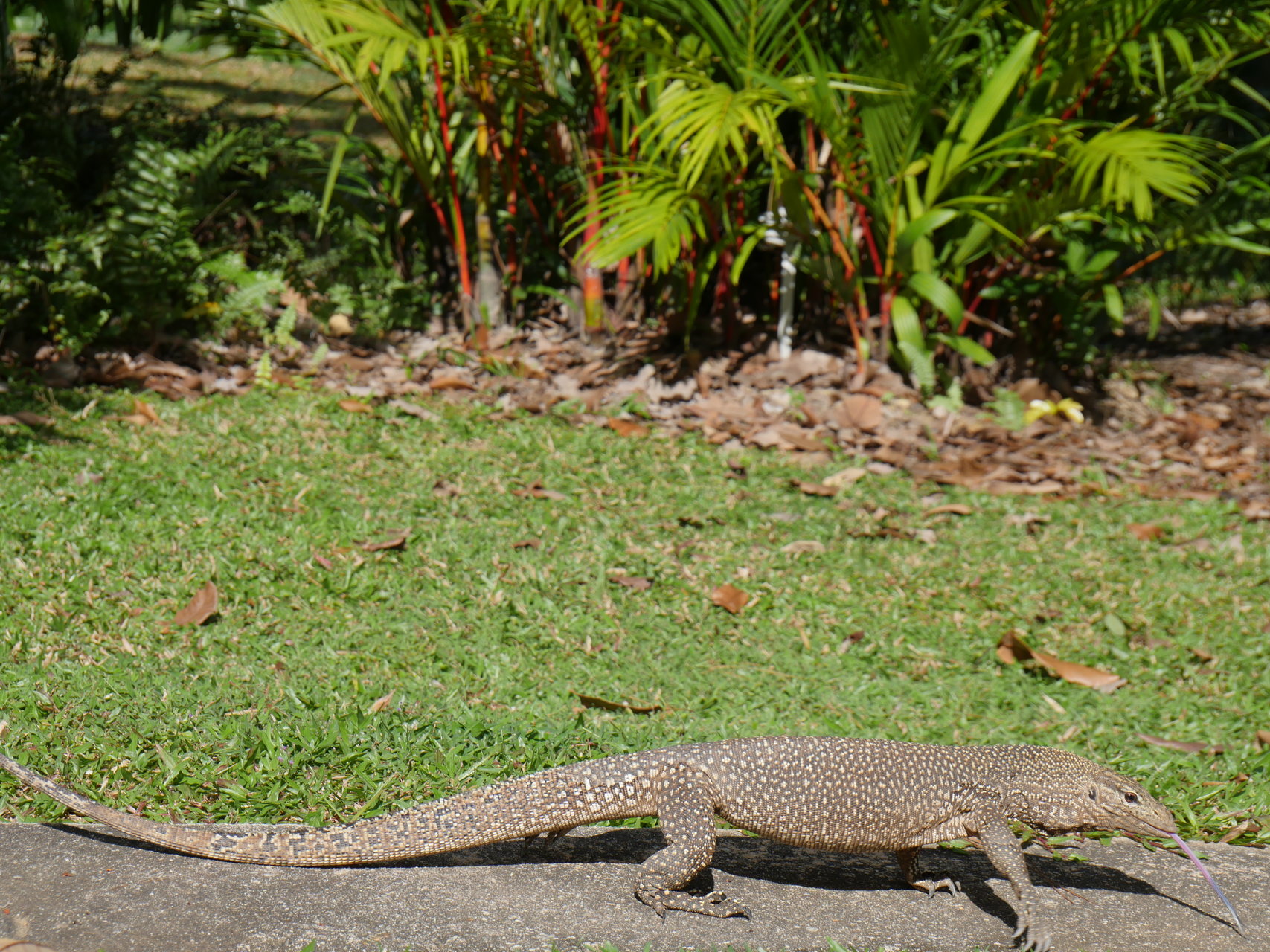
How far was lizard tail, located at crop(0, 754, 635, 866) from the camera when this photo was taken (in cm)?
296

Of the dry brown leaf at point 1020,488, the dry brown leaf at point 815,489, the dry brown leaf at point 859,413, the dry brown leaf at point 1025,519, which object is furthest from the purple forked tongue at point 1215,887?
the dry brown leaf at point 859,413

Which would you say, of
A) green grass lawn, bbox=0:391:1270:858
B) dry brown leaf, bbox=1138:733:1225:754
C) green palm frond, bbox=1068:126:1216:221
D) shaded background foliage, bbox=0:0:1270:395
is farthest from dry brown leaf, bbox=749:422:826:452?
dry brown leaf, bbox=1138:733:1225:754

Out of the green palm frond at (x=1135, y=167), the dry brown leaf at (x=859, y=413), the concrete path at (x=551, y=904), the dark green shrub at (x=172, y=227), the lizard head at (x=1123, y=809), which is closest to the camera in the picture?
the concrete path at (x=551, y=904)

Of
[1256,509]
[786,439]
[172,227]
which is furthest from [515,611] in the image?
[1256,509]

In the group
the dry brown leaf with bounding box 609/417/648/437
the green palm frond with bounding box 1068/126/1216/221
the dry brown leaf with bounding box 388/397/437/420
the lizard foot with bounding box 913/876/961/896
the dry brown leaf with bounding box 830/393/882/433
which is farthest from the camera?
the dry brown leaf with bounding box 830/393/882/433

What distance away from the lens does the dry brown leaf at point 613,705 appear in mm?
4270

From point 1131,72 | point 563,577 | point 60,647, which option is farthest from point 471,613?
point 1131,72

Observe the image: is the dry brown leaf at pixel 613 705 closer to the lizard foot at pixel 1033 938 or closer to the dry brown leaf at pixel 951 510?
the lizard foot at pixel 1033 938

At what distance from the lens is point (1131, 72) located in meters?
7.21

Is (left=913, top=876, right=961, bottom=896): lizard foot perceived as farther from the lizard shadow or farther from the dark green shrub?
the dark green shrub

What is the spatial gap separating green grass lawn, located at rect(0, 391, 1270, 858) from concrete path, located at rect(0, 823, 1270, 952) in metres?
0.52

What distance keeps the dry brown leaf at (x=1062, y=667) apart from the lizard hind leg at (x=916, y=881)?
178 cm

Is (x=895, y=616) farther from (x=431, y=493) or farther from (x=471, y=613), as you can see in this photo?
(x=431, y=493)

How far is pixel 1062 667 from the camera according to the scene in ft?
16.1
